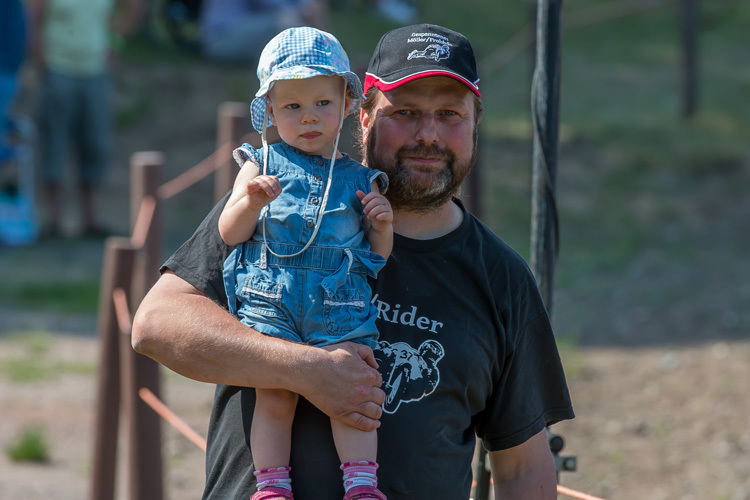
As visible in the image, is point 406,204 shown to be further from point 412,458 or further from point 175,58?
point 175,58

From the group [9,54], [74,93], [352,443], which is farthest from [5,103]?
[352,443]

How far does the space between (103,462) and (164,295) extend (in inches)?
76.9

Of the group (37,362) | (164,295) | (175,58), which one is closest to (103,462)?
(164,295)

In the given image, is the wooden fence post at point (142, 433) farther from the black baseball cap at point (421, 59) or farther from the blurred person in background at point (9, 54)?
the blurred person in background at point (9, 54)

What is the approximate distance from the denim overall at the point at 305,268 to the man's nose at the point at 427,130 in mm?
215

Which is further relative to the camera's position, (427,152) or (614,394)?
(614,394)

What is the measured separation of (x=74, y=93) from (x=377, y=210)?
6.51 metres

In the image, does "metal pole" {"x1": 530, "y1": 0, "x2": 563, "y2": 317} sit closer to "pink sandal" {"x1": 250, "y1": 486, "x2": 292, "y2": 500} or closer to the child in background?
the child in background

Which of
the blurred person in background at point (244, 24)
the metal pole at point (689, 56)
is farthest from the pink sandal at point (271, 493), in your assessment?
the metal pole at point (689, 56)

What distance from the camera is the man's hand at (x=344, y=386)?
199 cm

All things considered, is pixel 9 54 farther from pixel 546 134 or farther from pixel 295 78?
pixel 295 78

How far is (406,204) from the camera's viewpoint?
88.4 inches

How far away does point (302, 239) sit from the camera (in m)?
2.06

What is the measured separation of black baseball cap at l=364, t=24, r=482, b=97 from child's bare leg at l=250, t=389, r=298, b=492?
726 millimetres
